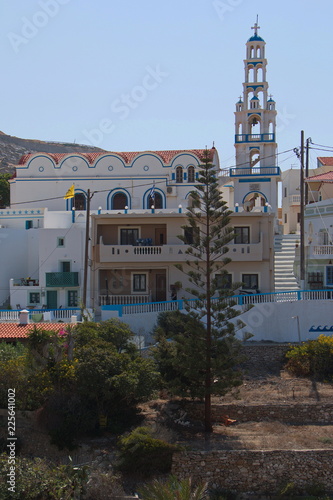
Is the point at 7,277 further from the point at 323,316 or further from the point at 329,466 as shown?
the point at 329,466

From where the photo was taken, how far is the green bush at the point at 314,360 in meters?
22.1

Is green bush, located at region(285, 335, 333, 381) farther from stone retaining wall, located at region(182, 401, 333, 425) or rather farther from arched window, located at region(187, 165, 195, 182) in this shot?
arched window, located at region(187, 165, 195, 182)

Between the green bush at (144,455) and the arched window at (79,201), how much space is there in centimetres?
2336

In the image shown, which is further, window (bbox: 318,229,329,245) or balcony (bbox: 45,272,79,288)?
window (bbox: 318,229,329,245)

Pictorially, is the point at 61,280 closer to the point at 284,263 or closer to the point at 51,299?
the point at 51,299

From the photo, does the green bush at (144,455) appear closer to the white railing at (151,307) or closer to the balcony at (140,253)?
the white railing at (151,307)

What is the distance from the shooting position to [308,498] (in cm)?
1677

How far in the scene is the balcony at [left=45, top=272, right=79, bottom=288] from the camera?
98.6ft

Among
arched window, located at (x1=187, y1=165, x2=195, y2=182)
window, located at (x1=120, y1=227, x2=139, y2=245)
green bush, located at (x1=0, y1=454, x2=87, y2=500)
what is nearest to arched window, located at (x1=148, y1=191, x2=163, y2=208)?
arched window, located at (x1=187, y1=165, x2=195, y2=182)

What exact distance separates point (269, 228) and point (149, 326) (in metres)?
7.55

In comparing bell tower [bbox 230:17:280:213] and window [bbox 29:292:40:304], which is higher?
bell tower [bbox 230:17:280:213]

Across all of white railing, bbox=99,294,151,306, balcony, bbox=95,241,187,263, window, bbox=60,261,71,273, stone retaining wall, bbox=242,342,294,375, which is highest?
balcony, bbox=95,241,187,263

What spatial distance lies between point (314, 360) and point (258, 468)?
233 inches

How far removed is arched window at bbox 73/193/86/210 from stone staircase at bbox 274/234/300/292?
38.1 ft
